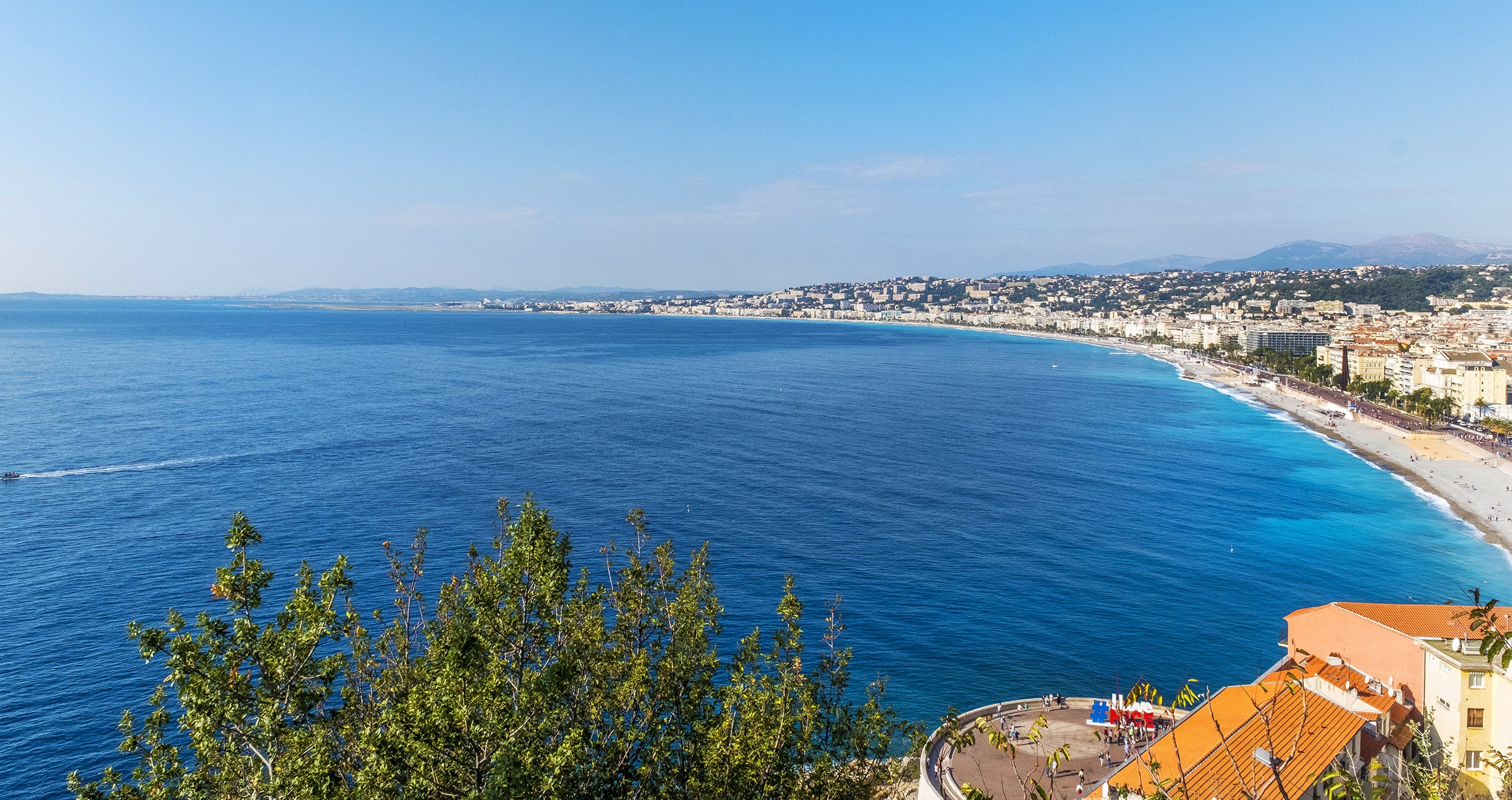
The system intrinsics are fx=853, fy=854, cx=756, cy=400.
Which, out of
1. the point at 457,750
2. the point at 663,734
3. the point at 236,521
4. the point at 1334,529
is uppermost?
the point at 236,521

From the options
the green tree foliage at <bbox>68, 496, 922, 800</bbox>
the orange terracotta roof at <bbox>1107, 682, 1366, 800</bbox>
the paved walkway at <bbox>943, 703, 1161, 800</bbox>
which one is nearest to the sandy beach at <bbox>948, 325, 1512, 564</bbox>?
the paved walkway at <bbox>943, 703, 1161, 800</bbox>

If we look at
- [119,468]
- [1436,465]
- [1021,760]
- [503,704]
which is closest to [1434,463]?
[1436,465]

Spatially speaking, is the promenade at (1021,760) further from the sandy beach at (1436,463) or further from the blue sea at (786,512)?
the sandy beach at (1436,463)

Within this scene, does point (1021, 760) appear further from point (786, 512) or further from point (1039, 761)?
point (786, 512)

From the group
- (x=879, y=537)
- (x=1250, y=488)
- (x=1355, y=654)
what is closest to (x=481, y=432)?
(x=879, y=537)

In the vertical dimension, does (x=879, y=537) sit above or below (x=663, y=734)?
below

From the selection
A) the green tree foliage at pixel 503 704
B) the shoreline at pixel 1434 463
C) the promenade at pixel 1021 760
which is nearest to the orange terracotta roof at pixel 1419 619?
the promenade at pixel 1021 760

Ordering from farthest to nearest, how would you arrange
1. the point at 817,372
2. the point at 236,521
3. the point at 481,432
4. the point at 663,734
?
the point at 817,372
the point at 481,432
the point at 663,734
the point at 236,521

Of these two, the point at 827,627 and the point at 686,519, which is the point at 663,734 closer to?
the point at 827,627
